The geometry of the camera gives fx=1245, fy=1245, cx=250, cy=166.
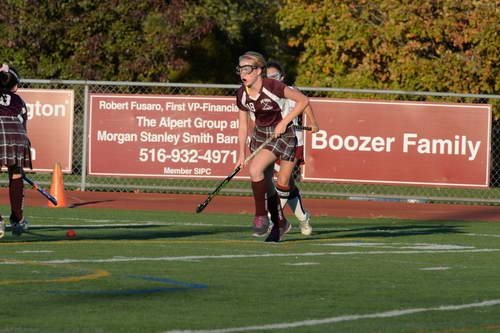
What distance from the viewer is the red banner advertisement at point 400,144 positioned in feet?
68.0

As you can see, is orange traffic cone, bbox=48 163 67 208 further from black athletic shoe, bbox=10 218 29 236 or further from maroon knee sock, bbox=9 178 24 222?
black athletic shoe, bbox=10 218 29 236

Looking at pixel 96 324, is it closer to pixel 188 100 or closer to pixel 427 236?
pixel 427 236

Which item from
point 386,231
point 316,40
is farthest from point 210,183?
point 386,231

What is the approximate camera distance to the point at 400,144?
20922mm

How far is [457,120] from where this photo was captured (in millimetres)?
20719

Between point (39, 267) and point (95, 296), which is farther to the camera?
point (39, 267)

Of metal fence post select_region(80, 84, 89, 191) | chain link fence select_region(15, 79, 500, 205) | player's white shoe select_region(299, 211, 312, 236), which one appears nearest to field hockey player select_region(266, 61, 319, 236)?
player's white shoe select_region(299, 211, 312, 236)

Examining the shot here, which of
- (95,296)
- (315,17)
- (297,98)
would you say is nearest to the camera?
(95,296)

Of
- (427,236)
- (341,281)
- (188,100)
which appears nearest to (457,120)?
(188,100)

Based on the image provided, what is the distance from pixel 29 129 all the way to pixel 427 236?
9555mm

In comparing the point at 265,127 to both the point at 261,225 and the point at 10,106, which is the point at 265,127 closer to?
the point at 261,225

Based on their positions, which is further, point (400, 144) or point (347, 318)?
point (400, 144)

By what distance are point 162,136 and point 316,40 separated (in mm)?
13458

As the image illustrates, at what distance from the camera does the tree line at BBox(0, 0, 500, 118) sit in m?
29.5
